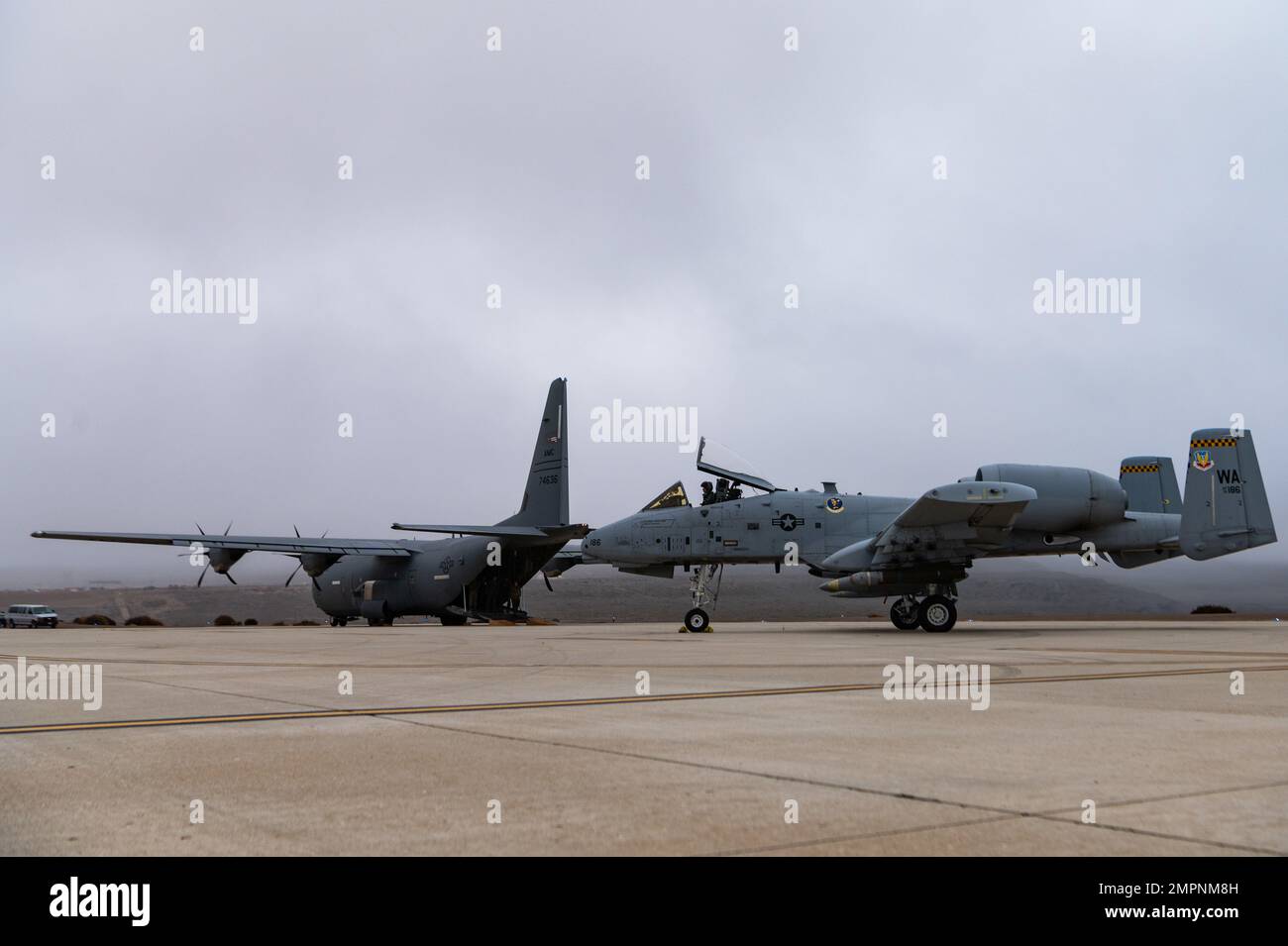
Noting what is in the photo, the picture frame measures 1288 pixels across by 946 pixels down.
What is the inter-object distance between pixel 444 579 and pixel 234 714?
29.1 metres

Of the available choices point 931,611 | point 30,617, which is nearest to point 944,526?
point 931,611

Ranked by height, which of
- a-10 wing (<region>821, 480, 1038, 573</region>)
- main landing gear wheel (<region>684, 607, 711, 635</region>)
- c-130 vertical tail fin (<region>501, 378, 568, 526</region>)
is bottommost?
main landing gear wheel (<region>684, 607, 711, 635</region>)

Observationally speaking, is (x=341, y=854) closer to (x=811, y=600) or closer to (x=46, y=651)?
(x=46, y=651)

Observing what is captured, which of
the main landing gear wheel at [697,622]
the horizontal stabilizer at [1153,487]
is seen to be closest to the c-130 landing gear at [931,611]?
the main landing gear wheel at [697,622]

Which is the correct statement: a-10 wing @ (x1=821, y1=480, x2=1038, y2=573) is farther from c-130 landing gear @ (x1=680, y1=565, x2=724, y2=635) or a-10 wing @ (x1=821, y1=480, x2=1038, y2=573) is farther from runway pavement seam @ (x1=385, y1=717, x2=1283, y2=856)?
runway pavement seam @ (x1=385, y1=717, x2=1283, y2=856)

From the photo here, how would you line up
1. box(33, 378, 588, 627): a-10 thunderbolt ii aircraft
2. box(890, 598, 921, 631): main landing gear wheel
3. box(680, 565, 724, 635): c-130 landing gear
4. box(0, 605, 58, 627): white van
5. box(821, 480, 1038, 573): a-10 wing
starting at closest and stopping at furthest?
box(821, 480, 1038, 573): a-10 wing
box(890, 598, 921, 631): main landing gear wheel
box(680, 565, 724, 635): c-130 landing gear
box(33, 378, 588, 627): a-10 thunderbolt ii aircraft
box(0, 605, 58, 627): white van

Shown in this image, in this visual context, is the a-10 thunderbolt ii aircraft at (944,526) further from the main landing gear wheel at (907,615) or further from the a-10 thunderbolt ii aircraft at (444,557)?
the a-10 thunderbolt ii aircraft at (444,557)

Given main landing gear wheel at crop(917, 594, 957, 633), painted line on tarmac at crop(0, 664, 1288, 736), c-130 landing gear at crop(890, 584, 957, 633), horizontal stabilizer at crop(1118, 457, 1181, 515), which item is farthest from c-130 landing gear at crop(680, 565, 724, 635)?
painted line on tarmac at crop(0, 664, 1288, 736)

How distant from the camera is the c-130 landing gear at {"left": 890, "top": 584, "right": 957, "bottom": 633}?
78.1ft

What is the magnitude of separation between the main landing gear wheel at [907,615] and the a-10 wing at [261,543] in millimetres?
18858

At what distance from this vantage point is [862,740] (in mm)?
6191

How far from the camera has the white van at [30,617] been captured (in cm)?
4616

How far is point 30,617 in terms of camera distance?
46.6 metres

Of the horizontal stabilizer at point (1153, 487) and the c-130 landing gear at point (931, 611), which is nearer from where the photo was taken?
the c-130 landing gear at point (931, 611)
